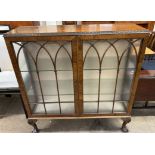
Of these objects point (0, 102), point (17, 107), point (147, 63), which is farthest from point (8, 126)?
point (147, 63)

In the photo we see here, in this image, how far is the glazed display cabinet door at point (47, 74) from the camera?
111cm

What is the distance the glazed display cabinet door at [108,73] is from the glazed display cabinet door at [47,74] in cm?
14

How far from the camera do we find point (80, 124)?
167cm

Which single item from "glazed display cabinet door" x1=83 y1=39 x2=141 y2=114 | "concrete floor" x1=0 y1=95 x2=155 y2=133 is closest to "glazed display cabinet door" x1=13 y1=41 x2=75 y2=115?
"glazed display cabinet door" x1=83 y1=39 x2=141 y2=114

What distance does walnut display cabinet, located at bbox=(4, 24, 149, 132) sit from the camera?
1024 mm

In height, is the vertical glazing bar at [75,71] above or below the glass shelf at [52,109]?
above

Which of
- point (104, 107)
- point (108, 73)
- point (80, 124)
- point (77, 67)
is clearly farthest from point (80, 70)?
point (80, 124)

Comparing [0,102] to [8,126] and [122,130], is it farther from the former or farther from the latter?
[122,130]

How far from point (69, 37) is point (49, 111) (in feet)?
2.56

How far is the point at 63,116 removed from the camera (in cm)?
144

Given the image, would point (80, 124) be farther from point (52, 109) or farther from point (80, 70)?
point (80, 70)

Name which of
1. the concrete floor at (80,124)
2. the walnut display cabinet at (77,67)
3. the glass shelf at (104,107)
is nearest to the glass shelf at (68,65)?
the walnut display cabinet at (77,67)

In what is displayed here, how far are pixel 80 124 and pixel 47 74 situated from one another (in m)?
0.75

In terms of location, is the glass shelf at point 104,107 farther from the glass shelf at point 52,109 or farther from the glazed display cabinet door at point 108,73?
the glass shelf at point 52,109
